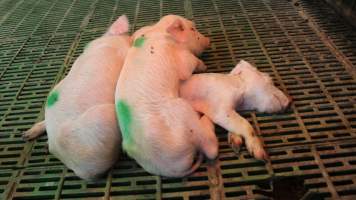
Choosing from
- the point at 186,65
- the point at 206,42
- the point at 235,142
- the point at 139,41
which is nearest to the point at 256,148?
the point at 235,142

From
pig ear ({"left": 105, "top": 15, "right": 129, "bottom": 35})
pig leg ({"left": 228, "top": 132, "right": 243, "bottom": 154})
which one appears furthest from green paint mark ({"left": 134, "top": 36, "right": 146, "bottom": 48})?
pig leg ({"left": 228, "top": 132, "right": 243, "bottom": 154})

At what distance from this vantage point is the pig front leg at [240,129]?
1.81m

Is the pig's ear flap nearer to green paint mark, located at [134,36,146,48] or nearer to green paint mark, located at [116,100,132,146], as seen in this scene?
green paint mark, located at [134,36,146,48]

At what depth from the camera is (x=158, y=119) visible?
169 centimetres

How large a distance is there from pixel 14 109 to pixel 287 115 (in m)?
1.65

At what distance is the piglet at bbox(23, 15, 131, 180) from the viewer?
5.71 feet

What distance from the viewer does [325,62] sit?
8.07ft

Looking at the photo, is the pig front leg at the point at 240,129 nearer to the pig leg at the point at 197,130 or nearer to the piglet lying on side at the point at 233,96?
the piglet lying on side at the point at 233,96

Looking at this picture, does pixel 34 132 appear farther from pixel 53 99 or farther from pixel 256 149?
pixel 256 149

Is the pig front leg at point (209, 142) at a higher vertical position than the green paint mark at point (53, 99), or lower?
lower

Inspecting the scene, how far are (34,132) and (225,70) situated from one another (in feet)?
4.06

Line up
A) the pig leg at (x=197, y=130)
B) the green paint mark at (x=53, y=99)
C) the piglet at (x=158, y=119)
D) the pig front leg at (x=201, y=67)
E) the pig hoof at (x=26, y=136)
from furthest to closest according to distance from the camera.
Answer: the pig front leg at (x=201, y=67) < the pig hoof at (x=26, y=136) < the green paint mark at (x=53, y=99) < the pig leg at (x=197, y=130) < the piglet at (x=158, y=119)

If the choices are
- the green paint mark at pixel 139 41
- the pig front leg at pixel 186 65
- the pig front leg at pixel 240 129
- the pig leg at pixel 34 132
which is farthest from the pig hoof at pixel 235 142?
the pig leg at pixel 34 132

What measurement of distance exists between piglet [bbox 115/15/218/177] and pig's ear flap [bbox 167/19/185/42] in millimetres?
327
